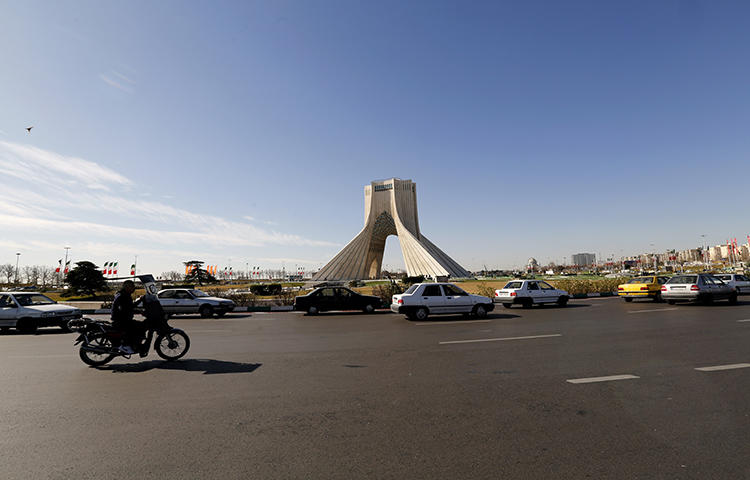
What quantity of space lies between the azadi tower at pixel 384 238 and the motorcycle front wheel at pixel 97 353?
46.7 m

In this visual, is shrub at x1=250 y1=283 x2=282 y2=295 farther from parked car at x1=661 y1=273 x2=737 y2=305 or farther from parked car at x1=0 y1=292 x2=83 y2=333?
parked car at x1=661 y1=273 x2=737 y2=305

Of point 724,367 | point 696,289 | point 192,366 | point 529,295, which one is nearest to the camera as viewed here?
point 724,367

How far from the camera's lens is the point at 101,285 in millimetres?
34969

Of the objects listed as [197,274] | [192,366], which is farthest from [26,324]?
[197,274]

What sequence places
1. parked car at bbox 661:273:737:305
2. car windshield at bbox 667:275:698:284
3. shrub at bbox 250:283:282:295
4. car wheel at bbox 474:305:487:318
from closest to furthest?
1. car wheel at bbox 474:305:487:318
2. parked car at bbox 661:273:737:305
3. car windshield at bbox 667:275:698:284
4. shrub at bbox 250:283:282:295

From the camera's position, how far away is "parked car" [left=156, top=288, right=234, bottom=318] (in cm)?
1795

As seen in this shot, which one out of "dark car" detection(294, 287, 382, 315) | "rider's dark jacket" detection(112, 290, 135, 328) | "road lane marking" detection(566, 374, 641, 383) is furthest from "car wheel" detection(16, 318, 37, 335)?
"road lane marking" detection(566, 374, 641, 383)

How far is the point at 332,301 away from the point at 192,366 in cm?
1100

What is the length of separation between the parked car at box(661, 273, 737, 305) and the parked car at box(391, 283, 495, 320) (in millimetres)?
9330

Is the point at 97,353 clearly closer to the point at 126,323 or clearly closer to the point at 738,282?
the point at 126,323

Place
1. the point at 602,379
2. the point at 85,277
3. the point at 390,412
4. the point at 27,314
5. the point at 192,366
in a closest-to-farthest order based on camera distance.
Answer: the point at 390,412
the point at 602,379
the point at 192,366
the point at 27,314
the point at 85,277

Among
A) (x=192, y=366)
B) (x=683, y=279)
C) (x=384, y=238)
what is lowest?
(x=192, y=366)

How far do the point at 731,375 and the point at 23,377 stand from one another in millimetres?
11272

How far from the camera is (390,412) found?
14.9ft
